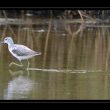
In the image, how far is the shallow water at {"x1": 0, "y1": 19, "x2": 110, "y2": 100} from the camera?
2.06 meters

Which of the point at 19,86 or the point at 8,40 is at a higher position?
the point at 8,40

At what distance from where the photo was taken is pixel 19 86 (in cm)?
209

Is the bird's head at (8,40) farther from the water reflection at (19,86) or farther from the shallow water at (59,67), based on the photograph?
the water reflection at (19,86)

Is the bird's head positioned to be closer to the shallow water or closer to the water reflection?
the shallow water

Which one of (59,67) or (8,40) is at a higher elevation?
(8,40)

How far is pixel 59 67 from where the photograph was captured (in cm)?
213

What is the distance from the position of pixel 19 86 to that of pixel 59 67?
0.22m

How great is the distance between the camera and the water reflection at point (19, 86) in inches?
79.7

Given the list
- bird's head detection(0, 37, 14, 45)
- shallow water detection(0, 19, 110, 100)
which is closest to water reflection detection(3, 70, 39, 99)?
shallow water detection(0, 19, 110, 100)

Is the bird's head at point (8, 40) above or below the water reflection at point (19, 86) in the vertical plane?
above

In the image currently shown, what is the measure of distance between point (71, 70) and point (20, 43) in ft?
0.97

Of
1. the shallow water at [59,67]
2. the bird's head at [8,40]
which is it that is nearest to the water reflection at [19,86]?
the shallow water at [59,67]

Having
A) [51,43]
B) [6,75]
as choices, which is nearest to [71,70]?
[51,43]
